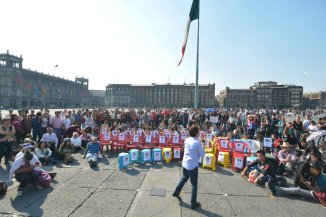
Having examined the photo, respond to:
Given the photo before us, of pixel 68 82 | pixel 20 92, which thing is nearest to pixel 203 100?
pixel 68 82

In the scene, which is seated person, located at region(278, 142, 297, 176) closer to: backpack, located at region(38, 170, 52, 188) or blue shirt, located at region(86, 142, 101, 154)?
blue shirt, located at region(86, 142, 101, 154)

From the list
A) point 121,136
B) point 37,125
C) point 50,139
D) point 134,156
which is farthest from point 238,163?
point 37,125

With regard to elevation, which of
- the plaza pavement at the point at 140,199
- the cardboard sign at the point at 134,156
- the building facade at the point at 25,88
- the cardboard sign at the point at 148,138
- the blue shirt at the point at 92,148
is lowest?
the plaza pavement at the point at 140,199

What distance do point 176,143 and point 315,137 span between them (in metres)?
5.41

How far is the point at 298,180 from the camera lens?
18.7ft

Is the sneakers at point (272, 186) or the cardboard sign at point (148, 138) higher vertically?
the cardboard sign at point (148, 138)

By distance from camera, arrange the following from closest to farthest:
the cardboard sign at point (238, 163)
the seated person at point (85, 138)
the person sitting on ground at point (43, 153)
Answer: the cardboard sign at point (238, 163) < the person sitting on ground at point (43, 153) < the seated person at point (85, 138)

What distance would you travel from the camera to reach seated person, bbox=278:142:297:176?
7.32 meters

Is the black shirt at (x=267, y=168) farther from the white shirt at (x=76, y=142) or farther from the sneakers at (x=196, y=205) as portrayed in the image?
the white shirt at (x=76, y=142)

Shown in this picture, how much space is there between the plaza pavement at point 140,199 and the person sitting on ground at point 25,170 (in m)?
0.25

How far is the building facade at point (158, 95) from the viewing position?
140 m

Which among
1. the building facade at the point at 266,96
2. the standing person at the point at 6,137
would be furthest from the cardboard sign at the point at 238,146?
the building facade at the point at 266,96

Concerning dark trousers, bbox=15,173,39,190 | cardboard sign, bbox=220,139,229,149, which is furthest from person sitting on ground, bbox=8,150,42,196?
cardboard sign, bbox=220,139,229,149

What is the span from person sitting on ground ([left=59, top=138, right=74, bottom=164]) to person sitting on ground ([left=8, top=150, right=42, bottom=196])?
255 centimetres
